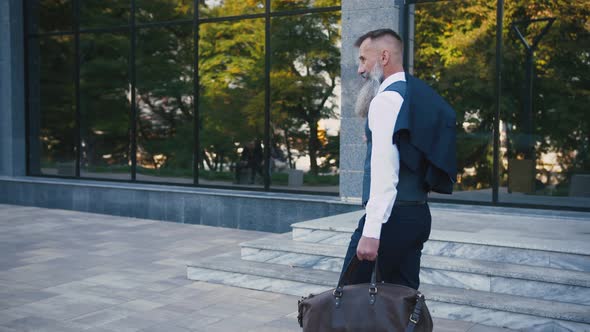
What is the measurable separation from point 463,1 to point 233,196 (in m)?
4.96

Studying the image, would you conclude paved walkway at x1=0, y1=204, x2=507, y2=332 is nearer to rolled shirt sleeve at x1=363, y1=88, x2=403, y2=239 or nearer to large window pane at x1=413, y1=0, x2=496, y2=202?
rolled shirt sleeve at x1=363, y1=88, x2=403, y2=239

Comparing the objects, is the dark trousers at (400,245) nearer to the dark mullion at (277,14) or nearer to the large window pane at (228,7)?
the dark mullion at (277,14)

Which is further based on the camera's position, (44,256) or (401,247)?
(44,256)

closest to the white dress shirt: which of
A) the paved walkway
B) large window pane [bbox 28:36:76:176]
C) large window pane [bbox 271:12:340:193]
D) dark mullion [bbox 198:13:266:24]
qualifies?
the paved walkway

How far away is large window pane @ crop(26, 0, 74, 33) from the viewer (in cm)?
1440

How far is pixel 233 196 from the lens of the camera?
1126cm

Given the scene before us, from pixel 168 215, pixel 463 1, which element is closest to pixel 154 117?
pixel 168 215

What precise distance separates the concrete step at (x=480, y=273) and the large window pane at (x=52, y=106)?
8.65 metres

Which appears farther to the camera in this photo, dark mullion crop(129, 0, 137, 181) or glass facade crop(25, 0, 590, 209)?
dark mullion crop(129, 0, 137, 181)

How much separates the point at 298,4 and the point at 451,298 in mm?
7085

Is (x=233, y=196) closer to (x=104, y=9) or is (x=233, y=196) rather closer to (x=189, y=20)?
(x=189, y=20)

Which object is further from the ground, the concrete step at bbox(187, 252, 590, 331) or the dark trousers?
the dark trousers

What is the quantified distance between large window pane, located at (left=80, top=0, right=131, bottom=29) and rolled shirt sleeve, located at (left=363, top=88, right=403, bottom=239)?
11143 millimetres

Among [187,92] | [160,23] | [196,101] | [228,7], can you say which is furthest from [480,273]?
[160,23]
